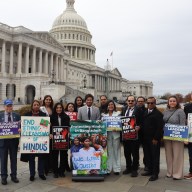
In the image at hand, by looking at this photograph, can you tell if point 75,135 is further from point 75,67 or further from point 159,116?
point 75,67

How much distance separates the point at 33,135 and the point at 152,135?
154 inches

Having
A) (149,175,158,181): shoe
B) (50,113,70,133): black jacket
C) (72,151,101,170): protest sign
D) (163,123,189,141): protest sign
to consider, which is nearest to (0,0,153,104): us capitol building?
(50,113,70,133): black jacket

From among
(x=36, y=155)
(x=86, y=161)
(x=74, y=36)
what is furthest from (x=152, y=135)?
(x=74, y=36)

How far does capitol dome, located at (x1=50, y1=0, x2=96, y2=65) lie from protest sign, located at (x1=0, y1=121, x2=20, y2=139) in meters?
108

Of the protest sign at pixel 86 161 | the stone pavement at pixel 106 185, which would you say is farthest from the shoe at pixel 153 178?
the protest sign at pixel 86 161

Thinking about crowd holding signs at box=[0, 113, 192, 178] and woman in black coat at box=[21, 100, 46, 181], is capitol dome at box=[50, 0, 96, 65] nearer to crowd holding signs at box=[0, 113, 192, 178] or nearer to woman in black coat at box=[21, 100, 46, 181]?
woman in black coat at box=[21, 100, 46, 181]

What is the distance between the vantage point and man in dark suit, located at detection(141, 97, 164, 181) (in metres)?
9.38

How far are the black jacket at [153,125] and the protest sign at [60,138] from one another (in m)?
2.68

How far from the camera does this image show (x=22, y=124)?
9.13 metres

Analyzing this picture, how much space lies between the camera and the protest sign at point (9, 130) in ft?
29.1

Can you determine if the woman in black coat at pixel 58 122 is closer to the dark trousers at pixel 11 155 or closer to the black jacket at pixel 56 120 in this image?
the black jacket at pixel 56 120

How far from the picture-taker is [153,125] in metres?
9.56

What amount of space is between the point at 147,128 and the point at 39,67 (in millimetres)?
61374

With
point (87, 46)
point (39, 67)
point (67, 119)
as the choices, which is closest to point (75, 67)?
point (87, 46)
